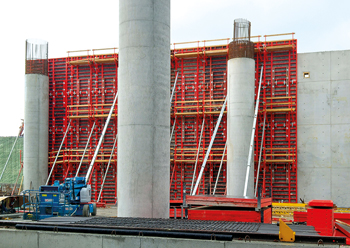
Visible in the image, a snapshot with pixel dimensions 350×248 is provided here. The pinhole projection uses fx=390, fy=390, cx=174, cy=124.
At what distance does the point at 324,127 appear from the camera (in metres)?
23.6

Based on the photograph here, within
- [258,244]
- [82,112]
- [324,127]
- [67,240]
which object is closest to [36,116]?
[82,112]

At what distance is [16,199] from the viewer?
20188mm

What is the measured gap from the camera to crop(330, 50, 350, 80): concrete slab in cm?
2350

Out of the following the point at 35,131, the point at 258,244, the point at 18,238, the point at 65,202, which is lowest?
the point at 65,202

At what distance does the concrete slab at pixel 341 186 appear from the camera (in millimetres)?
22984

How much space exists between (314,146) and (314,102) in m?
2.69

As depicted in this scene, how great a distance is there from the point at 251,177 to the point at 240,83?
17.7ft

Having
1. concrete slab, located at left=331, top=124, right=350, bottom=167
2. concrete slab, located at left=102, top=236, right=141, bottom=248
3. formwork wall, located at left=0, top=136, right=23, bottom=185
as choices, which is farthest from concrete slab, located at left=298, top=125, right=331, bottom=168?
formwork wall, located at left=0, top=136, right=23, bottom=185

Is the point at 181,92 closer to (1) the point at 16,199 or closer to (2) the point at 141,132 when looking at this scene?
(1) the point at 16,199

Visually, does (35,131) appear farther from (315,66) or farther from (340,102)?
(340,102)

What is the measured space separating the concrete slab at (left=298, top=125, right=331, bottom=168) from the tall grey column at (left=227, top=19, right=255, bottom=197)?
3855 mm

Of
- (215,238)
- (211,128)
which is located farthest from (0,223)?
(211,128)

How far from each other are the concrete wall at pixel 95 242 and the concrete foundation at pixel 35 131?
63.3ft

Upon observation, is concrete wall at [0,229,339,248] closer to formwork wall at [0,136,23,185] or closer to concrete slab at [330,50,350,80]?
concrete slab at [330,50,350,80]
